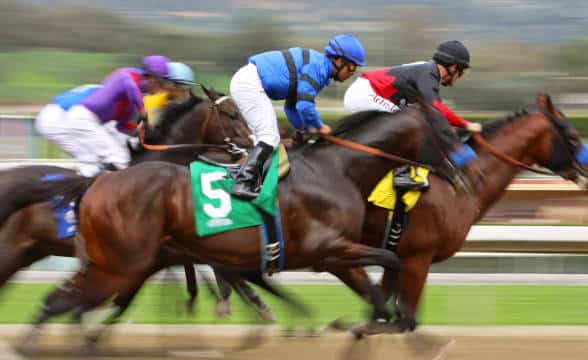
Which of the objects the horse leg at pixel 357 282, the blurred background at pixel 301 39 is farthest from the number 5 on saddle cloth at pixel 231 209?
the blurred background at pixel 301 39

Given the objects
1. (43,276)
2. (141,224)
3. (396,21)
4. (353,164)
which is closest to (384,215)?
(353,164)

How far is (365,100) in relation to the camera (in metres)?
5.93

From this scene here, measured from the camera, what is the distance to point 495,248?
311 inches

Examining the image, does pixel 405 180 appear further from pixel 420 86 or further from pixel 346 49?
pixel 346 49

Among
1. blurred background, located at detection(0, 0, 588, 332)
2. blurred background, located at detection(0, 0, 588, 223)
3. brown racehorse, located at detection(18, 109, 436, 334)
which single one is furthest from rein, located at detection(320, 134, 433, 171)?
blurred background, located at detection(0, 0, 588, 223)

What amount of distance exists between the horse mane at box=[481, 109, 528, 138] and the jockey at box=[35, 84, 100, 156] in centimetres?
245

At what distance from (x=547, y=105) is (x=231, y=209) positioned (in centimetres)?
240

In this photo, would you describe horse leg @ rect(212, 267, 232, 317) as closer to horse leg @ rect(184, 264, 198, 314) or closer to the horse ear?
horse leg @ rect(184, 264, 198, 314)

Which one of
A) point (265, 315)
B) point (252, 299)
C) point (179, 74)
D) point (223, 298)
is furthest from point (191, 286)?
point (179, 74)

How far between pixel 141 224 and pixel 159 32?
41.9 metres

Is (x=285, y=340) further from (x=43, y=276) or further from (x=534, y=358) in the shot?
(x=43, y=276)

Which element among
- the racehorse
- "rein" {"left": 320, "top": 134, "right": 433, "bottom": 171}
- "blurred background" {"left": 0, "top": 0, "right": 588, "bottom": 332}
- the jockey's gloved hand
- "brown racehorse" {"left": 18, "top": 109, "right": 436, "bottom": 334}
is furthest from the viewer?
"blurred background" {"left": 0, "top": 0, "right": 588, "bottom": 332}

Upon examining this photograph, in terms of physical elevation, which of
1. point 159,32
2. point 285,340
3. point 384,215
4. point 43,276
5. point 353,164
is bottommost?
point 159,32

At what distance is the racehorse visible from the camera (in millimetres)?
5422
